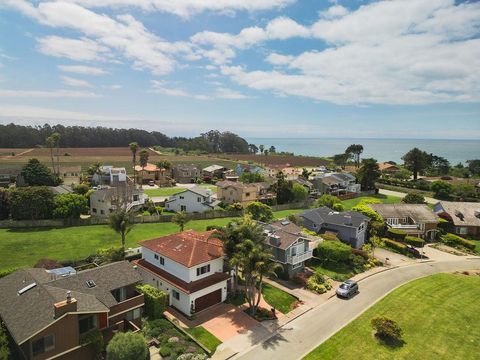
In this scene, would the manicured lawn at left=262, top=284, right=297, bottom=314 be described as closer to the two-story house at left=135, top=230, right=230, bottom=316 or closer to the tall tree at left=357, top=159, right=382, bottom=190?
the two-story house at left=135, top=230, right=230, bottom=316

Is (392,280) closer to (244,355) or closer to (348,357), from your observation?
(348,357)

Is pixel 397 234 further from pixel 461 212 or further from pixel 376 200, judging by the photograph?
pixel 376 200

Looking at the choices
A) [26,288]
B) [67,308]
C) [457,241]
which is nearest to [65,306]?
[67,308]

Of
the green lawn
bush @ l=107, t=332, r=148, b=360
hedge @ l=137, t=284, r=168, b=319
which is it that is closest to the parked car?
the green lawn

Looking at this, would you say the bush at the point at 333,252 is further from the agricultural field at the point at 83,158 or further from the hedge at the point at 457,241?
the agricultural field at the point at 83,158

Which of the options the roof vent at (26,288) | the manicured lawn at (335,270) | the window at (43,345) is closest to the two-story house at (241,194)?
the manicured lawn at (335,270)

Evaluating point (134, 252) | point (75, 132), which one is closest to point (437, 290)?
point (134, 252)
